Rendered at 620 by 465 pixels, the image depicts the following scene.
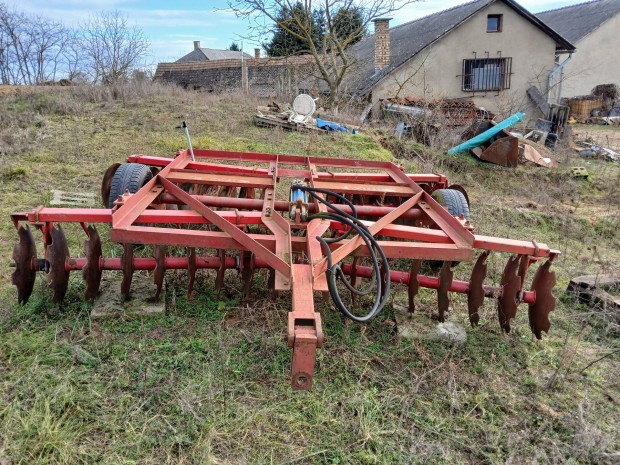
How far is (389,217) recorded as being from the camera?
9.61 feet

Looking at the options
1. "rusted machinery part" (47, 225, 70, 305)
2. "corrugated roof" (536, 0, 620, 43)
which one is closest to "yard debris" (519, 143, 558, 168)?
"rusted machinery part" (47, 225, 70, 305)

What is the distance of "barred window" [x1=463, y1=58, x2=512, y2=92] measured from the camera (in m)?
16.2

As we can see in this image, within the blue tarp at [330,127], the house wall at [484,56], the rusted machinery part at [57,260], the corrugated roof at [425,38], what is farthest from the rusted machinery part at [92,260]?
the house wall at [484,56]

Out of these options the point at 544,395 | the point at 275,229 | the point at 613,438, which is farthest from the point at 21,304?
the point at 613,438

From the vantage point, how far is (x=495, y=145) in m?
8.38

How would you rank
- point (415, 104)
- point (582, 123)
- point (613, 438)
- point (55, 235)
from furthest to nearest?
1. point (582, 123)
2. point (415, 104)
3. point (55, 235)
4. point (613, 438)

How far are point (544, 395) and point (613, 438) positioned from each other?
356 millimetres

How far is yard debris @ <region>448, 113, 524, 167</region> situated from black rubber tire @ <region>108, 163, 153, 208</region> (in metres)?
6.46

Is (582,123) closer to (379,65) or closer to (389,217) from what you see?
(379,65)

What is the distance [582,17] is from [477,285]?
27414 mm

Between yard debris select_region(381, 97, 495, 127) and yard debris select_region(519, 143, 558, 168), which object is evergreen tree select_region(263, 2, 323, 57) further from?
yard debris select_region(519, 143, 558, 168)

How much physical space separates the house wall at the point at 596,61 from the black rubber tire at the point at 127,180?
2322 cm

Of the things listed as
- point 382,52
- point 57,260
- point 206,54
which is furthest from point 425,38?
point 206,54

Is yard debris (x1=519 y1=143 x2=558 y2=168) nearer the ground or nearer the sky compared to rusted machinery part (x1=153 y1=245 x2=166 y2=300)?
nearer the sky
